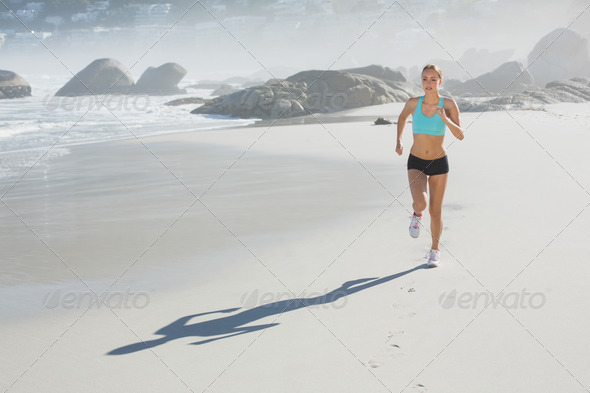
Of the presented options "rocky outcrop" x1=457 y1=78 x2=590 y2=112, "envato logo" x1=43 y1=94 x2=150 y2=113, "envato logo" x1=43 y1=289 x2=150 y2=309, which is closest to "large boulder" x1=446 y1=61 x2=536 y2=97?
"rocky outcrop" x1=457 y1=78 x2=590 y2=112

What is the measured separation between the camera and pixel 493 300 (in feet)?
13.6

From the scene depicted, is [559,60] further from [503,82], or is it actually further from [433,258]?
[433,258]

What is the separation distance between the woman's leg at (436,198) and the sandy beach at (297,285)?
0.86 ft

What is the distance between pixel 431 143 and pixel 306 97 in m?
24.7

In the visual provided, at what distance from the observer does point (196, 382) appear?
10.6 ft

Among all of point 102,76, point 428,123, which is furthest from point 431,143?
point 102,76

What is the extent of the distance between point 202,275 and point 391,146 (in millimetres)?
8354

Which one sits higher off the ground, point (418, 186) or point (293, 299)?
point (418, 186)

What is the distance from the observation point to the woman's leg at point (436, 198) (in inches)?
197

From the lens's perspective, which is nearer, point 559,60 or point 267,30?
point 559,60

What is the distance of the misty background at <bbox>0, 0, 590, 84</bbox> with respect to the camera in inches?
4793

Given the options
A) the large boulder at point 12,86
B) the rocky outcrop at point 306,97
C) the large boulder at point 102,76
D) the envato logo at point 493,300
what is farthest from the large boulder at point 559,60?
the envato logo at point 493,300

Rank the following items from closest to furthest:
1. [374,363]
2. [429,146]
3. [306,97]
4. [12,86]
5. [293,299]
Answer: [374,363], [293,299], [429,146], [306,97], [12,86]

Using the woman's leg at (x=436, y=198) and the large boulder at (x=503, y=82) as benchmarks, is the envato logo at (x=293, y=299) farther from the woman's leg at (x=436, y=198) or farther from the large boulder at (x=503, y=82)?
the large boulder at (x=503, y=82)
